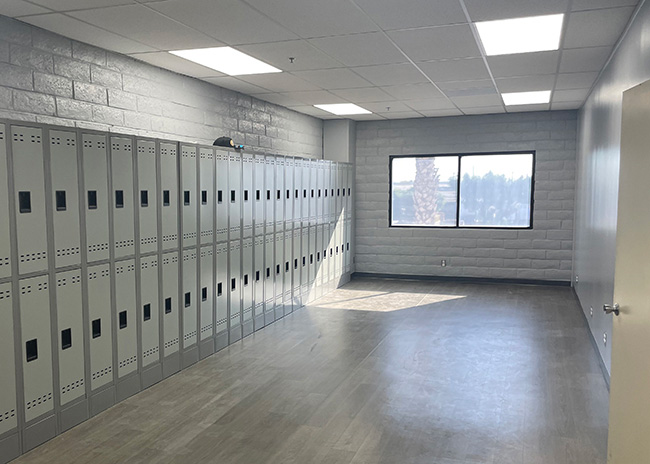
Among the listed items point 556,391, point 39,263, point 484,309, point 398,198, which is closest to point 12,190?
point 39,263

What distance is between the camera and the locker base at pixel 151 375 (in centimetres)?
385

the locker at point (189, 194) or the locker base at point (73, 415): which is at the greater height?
the locker at point (189, 194)

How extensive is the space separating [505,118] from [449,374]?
4.95 meters

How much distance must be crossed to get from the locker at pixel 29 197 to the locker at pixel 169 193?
3.47 feet

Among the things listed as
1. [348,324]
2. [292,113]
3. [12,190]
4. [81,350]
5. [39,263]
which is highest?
[292,113]

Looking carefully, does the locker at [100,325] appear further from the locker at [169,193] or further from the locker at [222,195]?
the locker at [222,195]

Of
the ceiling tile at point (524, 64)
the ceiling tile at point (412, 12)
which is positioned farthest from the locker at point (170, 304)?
the ceiling tile at point (524, 64)

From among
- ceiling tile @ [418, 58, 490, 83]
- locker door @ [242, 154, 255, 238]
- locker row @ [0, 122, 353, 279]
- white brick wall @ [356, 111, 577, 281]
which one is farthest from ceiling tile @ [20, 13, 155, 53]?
white brick wall @ [356, 111, 577, 281]

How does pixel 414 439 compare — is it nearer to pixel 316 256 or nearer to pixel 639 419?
pixel 639 419

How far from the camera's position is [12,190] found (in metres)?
2.79

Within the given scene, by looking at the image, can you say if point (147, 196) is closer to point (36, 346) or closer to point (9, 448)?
point (36, 346)

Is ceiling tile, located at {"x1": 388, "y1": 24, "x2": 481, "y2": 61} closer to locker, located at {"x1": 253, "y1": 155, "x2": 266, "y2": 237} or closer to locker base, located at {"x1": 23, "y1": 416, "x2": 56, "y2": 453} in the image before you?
locker, located at {"x1": 253, "y1": 155, "x2": 266, "y2": 237}

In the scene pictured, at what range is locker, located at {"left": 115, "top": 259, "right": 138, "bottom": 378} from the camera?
11.7 feet

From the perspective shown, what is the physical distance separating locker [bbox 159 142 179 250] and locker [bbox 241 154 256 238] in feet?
3.55
